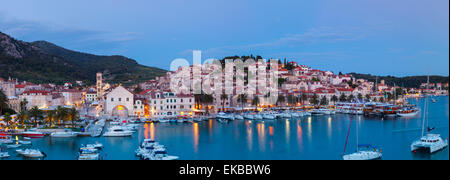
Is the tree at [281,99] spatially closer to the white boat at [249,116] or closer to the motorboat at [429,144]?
the white boat at [249,116]

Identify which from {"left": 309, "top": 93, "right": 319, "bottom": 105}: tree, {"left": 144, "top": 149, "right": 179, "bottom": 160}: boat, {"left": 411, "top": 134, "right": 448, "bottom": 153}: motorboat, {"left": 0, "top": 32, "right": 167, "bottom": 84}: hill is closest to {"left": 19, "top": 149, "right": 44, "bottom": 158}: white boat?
{"left": 144, "top": 149, "right": 179, "bottom": 160}: boat

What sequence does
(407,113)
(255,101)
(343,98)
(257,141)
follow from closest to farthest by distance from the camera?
(257,141), (407,113), (255,101), (343,98)

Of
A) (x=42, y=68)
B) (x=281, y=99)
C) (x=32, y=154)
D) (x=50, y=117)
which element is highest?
(x=42, y=68)

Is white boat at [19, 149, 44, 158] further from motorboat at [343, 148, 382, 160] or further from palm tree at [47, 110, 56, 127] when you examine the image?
motorboat at [343, 148, 382, 160]

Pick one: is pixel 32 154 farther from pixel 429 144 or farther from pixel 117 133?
pixel 429 144

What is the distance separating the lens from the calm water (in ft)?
50.0

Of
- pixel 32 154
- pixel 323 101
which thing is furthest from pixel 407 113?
pixel 32 154

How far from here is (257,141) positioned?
61.3ft

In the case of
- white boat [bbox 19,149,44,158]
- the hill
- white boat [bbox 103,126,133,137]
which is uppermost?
the hill

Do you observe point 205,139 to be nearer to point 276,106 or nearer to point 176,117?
point 176,117

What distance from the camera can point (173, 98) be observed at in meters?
28.9

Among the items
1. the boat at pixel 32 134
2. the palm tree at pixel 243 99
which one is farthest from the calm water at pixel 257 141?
the palm tree at pixel 243 99

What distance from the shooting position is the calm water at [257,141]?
600 inches
